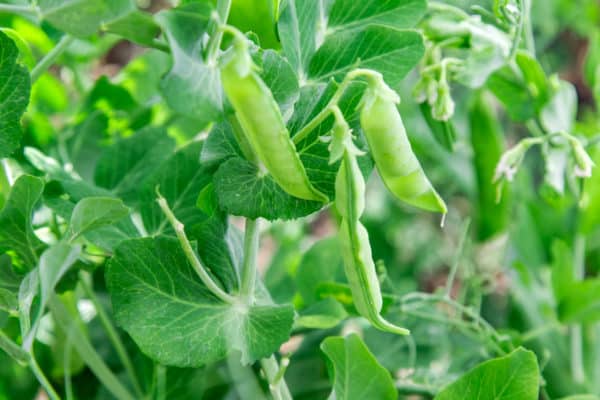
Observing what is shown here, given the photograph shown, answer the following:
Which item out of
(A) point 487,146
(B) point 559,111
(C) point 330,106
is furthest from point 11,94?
(A) point 487,146

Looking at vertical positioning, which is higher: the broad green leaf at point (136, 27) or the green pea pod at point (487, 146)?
the broad green leaf at point (136, 27)

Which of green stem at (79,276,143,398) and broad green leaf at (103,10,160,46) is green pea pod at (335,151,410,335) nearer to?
broad green leaf at (103,10,160,46)

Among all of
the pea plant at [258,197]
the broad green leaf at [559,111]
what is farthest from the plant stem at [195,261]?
the broad green leaf at [559,111]

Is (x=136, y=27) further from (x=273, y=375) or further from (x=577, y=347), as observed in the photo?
(x=577, y=347)

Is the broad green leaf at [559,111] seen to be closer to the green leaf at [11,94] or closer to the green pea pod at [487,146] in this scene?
the green pea pod at [487,146]

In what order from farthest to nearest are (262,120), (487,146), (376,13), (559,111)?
(487,146) < (559,111) < (376,13) < (262,120)

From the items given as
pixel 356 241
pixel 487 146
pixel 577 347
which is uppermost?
pixel 356 241

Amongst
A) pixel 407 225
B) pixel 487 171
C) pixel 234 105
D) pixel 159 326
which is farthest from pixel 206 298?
pixel 407 225
